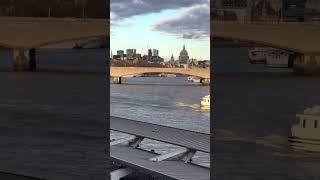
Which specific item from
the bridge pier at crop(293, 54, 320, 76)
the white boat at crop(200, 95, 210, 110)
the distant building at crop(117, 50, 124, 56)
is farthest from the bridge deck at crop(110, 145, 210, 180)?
the bridge pier at crop(293, 54, 320, 76)

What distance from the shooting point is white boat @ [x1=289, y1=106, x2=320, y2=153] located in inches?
204

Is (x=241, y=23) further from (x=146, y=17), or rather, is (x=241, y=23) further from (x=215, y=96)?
(x=146, y=17)

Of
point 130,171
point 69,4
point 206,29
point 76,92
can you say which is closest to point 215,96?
point 206,29

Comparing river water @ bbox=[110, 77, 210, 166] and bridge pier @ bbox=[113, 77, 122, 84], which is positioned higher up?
bridge pier @ bbox=[113, 77, 122, 84]

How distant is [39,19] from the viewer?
639 centimetres

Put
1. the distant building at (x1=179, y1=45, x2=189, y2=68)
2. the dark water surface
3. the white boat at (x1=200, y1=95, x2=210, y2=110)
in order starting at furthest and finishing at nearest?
1. the distant building at (x1=179, y1=45, x2=189, y2=68)
2. the dark water surface
3. the white boat at (x1=200, y1=95, x2=210, y2=110)

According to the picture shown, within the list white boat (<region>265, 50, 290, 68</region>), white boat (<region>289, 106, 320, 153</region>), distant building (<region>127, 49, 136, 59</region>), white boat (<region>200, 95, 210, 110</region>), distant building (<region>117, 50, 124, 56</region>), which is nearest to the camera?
white boat (<region>289, 106, 320, 153</region>)

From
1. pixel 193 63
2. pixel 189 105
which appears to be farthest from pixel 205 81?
pixel 189 105

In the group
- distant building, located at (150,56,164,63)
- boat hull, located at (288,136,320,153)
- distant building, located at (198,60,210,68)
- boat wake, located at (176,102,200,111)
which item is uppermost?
distant building, located at (150,56,164,63)

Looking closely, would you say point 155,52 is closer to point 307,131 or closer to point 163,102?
point 163,102

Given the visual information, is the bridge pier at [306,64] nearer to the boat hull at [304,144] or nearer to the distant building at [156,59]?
the boat hull at [304,144]

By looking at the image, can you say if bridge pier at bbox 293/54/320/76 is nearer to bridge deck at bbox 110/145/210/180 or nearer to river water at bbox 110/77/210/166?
river water at bbox 110/77/210/166

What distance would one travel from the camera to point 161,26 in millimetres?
7234

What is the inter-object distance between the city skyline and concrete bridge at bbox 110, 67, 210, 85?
15 cm
